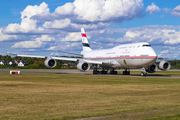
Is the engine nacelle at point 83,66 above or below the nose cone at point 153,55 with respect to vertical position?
below

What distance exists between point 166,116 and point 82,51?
5509cm

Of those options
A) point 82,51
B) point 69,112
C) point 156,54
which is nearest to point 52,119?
point 69,112

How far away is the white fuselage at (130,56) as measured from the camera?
41.1 meters

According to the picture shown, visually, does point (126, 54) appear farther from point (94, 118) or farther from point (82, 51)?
point (94, 118)

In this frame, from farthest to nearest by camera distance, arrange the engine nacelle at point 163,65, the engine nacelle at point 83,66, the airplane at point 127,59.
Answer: the engine nacelle at point 83,66 < the engine nacelle at point 163,65 < the airplane at point 127,59

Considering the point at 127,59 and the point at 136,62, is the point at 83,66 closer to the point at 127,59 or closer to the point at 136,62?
the point at 127,59

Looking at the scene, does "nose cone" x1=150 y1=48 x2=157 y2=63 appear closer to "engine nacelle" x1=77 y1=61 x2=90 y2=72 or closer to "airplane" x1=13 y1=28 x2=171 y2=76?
"airplane" x1=13 y1=28 x2=171 y2=76

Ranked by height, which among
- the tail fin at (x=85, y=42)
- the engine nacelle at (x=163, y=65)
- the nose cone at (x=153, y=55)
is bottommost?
the engine nacelle at (x=163, y=65)

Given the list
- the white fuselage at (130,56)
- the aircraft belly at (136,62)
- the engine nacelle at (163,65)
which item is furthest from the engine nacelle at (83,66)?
the engine nacelle at (163,65)

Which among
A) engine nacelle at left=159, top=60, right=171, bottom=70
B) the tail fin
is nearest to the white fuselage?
engine nacelle at left=159, top=60, right=171, bottom=70

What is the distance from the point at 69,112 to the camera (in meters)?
10.5

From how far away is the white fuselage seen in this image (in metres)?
41.1

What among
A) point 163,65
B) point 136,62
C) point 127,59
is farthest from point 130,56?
point 163,65

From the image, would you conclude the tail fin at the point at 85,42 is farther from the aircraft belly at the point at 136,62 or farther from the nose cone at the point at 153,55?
the nose cone at the point at 153,55
